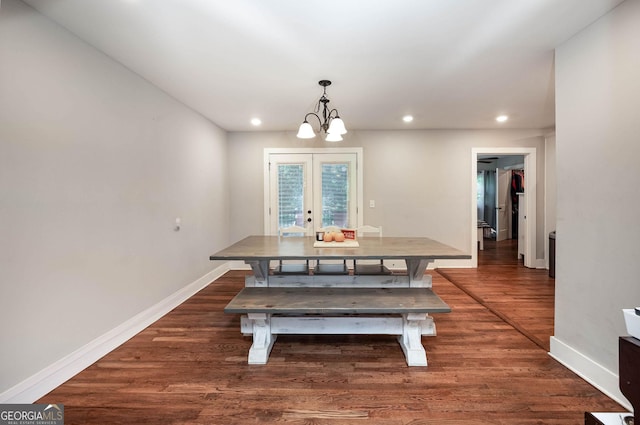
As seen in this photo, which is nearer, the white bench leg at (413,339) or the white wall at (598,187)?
the white wall at (598,187)

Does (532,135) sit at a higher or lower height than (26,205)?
higher

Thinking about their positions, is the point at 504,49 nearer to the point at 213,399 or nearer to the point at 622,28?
the point at 622,28

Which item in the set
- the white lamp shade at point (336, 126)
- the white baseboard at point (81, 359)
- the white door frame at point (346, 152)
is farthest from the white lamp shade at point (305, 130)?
the white baseboard at point (81, 359)

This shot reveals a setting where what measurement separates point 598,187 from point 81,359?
3.54 meters

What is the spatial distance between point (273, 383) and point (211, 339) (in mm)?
839

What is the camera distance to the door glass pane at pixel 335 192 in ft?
15.0

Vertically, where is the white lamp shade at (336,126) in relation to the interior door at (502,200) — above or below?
above

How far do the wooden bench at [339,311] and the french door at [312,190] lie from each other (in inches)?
95.4

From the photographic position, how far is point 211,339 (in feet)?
7.64

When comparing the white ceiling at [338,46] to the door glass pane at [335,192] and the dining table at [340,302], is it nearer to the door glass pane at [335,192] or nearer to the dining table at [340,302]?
the door glass pane at [335,192]

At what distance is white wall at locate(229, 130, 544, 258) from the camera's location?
4492 mm

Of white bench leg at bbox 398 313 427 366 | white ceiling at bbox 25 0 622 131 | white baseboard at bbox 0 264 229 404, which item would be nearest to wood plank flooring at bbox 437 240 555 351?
white bench leg at bbox 398 313 427 366

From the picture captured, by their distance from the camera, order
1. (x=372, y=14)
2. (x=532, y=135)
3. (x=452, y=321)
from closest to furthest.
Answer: (x=372, y=14) < (x=452, y=321) < (x=532, y=135)


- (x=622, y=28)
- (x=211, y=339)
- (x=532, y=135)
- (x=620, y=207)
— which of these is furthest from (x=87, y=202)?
(x=532, y=135)
